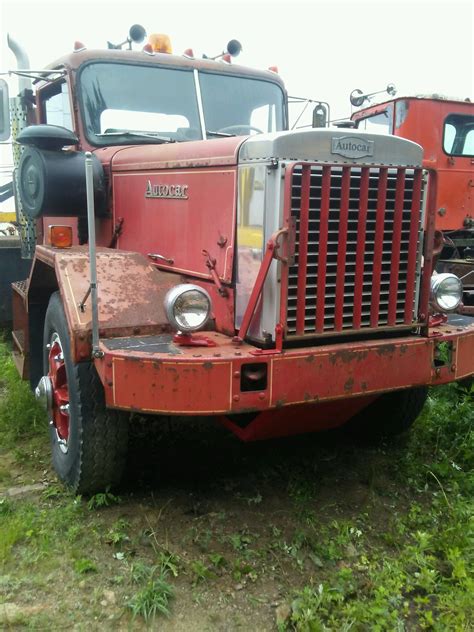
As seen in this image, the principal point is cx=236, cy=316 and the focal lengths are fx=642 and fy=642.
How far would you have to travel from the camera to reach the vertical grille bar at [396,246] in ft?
10.6

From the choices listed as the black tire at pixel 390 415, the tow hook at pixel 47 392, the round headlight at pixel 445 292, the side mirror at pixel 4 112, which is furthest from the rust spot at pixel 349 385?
the side mirror at pixel 4 112

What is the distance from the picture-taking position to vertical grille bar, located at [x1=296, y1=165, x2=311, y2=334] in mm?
2957

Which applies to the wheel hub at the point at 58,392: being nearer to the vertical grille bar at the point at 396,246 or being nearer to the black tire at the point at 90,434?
the black tire at the point at 90,434

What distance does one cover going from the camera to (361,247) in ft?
10.4

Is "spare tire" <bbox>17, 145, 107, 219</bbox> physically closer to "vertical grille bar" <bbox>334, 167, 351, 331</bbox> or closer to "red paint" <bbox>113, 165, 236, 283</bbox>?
"red paint" <bbox>113, 165, 236, 283</bbox>

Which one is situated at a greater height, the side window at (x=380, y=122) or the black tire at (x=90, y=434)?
the side window at (x=380, y=122)

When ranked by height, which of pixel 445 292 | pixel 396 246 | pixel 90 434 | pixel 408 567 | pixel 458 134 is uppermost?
pixel 458 134

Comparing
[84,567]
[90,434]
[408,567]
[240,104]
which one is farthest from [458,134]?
[84,567]

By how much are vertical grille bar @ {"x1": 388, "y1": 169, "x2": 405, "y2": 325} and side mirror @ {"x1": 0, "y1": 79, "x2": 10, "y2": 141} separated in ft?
10.4

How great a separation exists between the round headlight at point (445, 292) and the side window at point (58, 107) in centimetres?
276

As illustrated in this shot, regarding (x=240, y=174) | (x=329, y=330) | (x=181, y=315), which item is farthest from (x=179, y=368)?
(x=240, y=174)

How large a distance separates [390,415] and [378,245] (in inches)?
61.8

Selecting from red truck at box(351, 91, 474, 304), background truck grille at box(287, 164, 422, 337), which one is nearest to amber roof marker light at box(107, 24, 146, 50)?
background truck grille at box(287, 164, 422, 337)

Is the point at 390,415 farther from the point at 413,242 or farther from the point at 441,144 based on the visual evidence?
the point at 441,144
